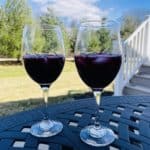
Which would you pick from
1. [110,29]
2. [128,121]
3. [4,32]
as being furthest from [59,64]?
[4,32]

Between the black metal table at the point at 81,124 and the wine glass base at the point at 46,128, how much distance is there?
15mm

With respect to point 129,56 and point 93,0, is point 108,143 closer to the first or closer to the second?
point 129,56

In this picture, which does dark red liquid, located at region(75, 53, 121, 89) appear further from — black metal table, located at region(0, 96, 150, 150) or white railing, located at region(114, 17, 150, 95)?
white railing, located at region(114, 17, 150, 95)

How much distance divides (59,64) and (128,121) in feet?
0.90

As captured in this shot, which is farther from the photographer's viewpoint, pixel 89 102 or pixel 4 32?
pixel 4 32

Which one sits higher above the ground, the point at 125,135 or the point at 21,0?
the point at 21,0

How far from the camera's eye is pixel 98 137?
2.31 feet

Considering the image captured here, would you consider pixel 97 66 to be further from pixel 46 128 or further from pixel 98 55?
pixel 46 128

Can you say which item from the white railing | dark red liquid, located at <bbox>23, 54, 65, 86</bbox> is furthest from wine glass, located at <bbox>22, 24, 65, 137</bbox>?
the white railing

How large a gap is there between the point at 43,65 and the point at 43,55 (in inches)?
1.0

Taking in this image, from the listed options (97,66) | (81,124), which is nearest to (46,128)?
(81,124)

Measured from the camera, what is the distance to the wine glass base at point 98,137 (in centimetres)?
68

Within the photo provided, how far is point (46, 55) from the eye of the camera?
0.73 metres

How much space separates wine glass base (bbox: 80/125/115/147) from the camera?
A: 26.7 inches
